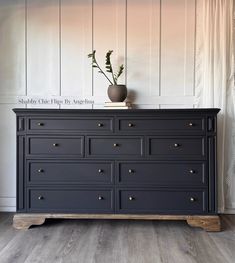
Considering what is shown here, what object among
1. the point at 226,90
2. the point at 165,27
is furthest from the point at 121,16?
the point at 226,90

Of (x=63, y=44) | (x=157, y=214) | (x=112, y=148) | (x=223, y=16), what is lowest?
(x=157, y=214)

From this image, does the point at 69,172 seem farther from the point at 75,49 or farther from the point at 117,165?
the point at 75,49

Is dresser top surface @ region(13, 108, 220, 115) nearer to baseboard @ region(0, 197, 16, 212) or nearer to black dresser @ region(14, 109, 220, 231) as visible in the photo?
black dresser @ region(14, 109, 220, 231)

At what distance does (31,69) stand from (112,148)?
4.26ft

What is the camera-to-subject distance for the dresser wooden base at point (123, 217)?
9.00 ft

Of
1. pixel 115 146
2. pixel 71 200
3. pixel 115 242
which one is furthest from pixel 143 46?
pixel 115 242

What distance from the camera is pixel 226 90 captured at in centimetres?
319

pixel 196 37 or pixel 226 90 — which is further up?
pixel 196 37

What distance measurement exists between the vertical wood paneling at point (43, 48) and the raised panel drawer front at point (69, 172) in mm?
878

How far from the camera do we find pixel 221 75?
3174mm

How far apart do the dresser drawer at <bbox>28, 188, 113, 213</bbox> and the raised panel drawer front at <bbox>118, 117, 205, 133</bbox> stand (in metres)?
0.59

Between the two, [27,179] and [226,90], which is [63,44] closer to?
[27,179]

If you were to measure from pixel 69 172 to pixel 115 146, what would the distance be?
0.46 m

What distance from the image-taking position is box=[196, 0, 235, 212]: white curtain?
317cm
